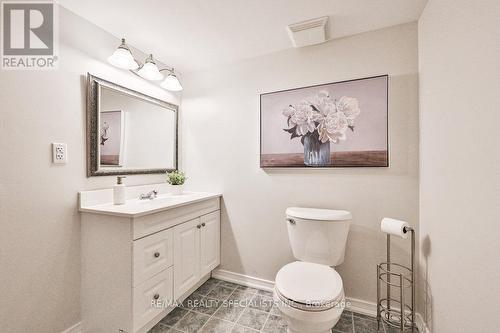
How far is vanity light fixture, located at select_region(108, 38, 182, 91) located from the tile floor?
186 centimetres

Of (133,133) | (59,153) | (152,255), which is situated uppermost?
(133,133)

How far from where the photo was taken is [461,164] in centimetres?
95

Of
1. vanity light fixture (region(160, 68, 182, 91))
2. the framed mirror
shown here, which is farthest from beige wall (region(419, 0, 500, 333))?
the framed mirror

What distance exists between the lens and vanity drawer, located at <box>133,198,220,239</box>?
1.28 meters

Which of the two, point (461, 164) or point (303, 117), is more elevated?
point (303, 117)

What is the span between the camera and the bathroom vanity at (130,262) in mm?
1243

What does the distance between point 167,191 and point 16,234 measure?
107 centimetres

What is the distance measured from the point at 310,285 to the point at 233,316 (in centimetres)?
72

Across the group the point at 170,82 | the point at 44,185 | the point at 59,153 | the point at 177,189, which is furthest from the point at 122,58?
the point at 177,189

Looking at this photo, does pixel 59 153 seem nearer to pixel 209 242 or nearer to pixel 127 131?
pixel 127 131

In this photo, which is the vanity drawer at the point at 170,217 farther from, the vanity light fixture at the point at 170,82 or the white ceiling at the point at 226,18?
the white ceiling at the point at 226,18

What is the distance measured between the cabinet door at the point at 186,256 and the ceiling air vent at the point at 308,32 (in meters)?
1.64

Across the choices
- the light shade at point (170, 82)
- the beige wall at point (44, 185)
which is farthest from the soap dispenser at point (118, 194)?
the light shade at point (170, 82)

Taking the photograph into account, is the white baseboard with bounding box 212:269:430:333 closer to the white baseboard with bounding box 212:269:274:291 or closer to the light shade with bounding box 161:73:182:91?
the white baseboard with bounding box 212:269:274:291
